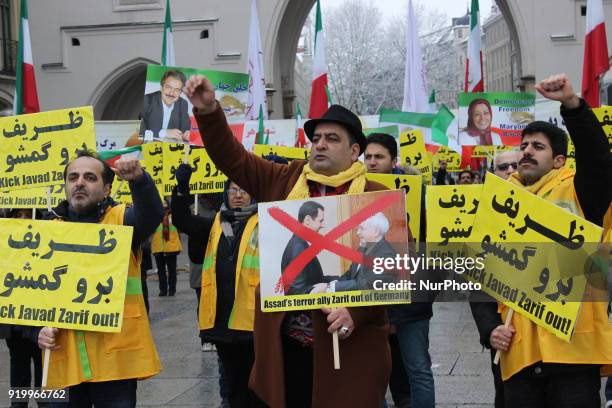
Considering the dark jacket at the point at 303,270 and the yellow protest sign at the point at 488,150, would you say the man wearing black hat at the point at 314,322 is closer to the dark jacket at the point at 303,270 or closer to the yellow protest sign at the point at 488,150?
the dark jacket at the point at 303,270

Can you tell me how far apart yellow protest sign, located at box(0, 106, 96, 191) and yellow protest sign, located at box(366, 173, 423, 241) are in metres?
2.09

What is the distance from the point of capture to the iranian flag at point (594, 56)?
10661 millimetres

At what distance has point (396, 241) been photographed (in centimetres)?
438

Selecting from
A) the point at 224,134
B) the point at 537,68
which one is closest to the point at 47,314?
the point at 224,134

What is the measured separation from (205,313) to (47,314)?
172 cm

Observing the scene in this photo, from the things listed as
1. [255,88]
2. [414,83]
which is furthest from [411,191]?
[414,83]

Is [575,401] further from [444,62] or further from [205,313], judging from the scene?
[444,62]

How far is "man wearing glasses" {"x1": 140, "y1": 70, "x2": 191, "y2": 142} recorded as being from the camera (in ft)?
31.3

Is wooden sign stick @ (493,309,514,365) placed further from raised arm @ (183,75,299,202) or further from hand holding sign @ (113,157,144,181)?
hand holding sign @ (113,157,144,181)

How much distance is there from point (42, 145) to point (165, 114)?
2.80 m

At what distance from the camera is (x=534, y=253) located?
455cm

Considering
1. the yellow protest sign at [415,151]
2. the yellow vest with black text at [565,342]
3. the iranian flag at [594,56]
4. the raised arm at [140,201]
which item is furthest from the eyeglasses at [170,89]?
the yellow vest with black text at [565,342]

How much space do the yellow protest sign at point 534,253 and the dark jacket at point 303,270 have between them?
2.84ft

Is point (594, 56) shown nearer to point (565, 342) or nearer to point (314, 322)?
point (565, 342)
